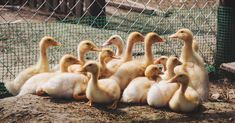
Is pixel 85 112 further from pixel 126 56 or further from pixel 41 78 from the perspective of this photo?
pixel 126 56

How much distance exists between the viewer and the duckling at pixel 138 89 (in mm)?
4246

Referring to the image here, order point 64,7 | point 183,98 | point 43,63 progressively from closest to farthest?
point 183,98, point 43,63, point 64,7

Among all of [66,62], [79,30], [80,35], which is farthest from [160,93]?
[79,30]

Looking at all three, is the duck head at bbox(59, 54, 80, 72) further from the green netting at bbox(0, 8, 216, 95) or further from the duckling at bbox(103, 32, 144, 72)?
the green netting at bbox(0, 8, 216, 95)

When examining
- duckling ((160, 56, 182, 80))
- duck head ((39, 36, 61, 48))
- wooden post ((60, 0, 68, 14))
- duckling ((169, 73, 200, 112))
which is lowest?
duckling ((169, 73, 200, 112))

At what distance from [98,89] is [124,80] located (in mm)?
412

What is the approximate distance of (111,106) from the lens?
4.17 m

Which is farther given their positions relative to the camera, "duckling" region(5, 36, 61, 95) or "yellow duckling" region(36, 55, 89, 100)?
"duckling" region(5, 36, 61, 95)

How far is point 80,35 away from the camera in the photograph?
6652 millimetres

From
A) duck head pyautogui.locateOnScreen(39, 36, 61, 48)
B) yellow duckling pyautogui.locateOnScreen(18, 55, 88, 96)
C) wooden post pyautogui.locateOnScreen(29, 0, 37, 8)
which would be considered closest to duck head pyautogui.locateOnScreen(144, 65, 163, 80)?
yellow duckling pyautogui.locateOnScreen(18, 55, 88, 96)

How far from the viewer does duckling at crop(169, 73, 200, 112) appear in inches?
159

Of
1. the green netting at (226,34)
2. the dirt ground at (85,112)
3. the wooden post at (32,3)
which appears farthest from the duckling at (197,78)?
the wooden post at (32,3)

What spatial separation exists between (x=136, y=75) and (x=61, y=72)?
623mm

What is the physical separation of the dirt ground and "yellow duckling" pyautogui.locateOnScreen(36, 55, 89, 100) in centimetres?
6
